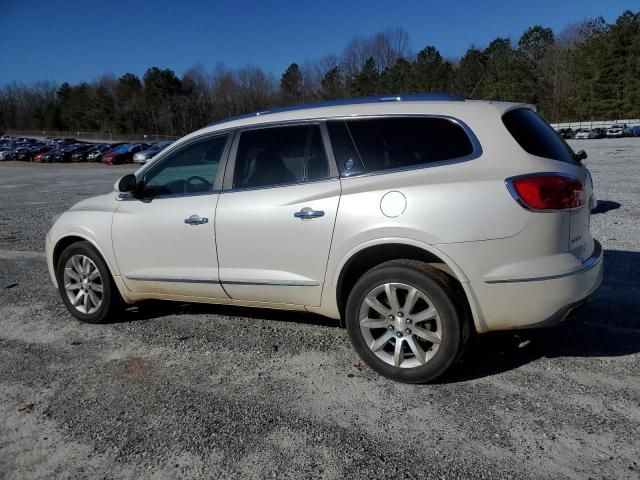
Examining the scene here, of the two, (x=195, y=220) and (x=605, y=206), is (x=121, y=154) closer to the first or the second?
(x=605, y=206)

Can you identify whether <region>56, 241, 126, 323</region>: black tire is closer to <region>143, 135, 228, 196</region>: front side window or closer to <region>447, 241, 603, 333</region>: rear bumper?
<region>143, 135, 228, 196</region>: front side window

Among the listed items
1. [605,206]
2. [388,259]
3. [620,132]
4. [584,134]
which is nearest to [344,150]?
[388,259]

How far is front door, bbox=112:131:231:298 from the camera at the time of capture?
4.36 m

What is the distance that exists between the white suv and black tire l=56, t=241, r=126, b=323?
42cm

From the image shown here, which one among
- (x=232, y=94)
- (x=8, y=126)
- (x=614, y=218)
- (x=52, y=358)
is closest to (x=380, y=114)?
(x=52, y=358)

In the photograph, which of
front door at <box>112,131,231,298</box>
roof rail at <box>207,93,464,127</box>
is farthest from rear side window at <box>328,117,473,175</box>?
front door at <box>112,131,231,298</box>

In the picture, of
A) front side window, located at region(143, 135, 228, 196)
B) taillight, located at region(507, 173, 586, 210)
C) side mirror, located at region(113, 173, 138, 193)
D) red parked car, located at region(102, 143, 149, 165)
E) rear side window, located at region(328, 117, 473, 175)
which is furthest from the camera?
red parked car, located at region(102, 143, 149, 165)

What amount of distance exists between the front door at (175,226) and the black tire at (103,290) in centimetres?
22

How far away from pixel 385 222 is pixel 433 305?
0.60m

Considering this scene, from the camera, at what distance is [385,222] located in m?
3.55

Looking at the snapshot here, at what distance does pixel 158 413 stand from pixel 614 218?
8222 millimetres

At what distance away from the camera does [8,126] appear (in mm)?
135875

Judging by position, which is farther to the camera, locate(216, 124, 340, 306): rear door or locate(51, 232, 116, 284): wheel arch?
locate(51, 232, 116, 284): wheel arch

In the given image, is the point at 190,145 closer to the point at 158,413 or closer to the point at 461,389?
the point at 158,413
